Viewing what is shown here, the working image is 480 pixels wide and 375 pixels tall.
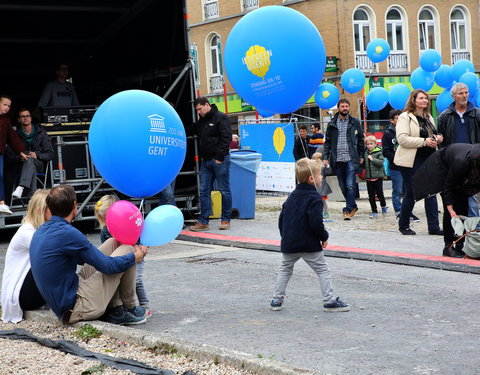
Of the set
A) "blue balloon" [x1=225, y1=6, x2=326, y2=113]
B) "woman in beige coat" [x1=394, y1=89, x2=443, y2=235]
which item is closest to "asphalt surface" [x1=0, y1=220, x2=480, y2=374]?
"woman in beige coat" [x1=394, y1=89, x2=443, y2=235]

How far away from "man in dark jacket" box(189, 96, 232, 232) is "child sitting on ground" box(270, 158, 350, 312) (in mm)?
5254

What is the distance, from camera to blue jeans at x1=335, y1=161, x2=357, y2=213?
480 inches

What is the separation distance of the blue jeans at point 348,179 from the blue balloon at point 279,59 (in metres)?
5.03

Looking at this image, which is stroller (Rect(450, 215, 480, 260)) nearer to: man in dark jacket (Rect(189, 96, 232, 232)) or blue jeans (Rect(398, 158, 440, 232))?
blue jeans (Rect(398, 158, 440, 232))

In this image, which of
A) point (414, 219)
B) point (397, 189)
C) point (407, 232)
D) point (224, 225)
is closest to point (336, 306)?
point (407, 232)

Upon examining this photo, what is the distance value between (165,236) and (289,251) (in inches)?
44.3

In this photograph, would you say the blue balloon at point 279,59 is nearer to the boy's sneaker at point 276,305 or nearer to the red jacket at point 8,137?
the boy's sneaker at point 276,305

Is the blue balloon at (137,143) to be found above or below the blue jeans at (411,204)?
above

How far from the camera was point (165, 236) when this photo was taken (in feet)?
17.8

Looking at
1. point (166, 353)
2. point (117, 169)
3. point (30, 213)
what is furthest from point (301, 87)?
point (166, 353)

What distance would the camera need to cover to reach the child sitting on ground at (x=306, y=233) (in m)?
5.92

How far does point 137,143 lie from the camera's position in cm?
567

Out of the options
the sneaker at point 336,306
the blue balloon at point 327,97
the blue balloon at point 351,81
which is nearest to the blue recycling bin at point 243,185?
the blue balloon at point 327,97

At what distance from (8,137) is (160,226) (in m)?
6.68
